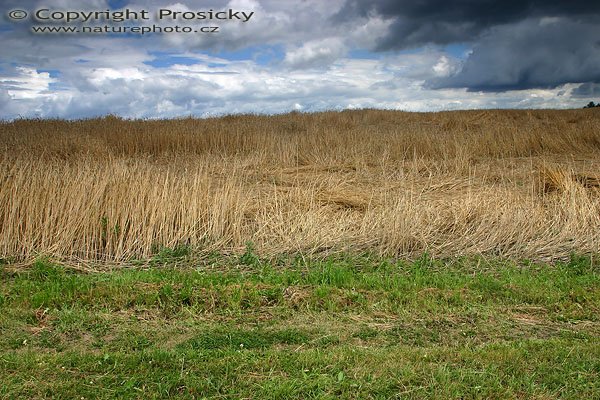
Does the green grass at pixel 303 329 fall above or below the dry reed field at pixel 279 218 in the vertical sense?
below

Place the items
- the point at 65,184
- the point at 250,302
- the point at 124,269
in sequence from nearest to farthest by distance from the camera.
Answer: the point at 250,302
the point at 124,269
the point at 65,184

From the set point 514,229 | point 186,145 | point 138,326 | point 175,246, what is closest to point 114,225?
point 175,246

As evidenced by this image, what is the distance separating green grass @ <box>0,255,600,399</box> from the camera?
3600 millimetres

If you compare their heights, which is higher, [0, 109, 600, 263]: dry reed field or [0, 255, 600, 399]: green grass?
[0, 109, 600, 263]: dry reed field

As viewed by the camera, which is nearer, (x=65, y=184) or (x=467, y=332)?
(x=467, y=332)

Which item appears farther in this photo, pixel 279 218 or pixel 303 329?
pixel 279 218

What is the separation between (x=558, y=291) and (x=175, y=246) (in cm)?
425

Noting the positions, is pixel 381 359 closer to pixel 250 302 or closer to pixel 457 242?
pixel 250 302

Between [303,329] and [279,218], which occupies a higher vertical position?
[279,218]

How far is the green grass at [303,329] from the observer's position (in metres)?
3.60

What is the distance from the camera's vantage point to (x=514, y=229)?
7082 mm

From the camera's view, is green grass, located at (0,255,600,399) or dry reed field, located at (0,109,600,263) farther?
dry reed field, located at (0,109,600,263)

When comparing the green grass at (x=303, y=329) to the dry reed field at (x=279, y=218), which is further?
the dry reed field at (x=279, y=218)

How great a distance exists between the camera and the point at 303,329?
456cm
